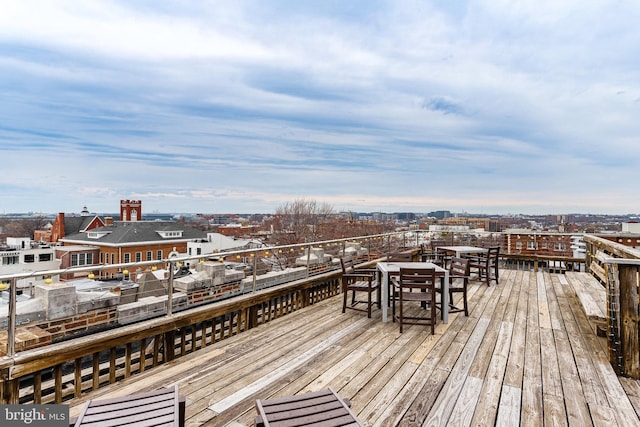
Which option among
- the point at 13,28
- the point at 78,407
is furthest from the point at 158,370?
the point at 13,28

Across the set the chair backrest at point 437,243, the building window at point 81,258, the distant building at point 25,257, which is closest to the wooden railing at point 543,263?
the chair backrest at point 437,243

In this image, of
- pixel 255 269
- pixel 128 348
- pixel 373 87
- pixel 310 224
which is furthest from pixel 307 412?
pixel 310 224

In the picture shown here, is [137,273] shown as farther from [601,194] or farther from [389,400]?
[601,194]

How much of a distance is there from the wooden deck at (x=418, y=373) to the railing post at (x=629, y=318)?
18cm

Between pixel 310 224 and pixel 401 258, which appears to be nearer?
pixel 401 258

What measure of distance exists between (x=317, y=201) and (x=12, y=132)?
26708 mm

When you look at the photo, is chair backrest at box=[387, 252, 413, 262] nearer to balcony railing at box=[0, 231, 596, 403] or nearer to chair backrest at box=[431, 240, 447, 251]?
balcony railing at box=[0, 231, 596, 403]

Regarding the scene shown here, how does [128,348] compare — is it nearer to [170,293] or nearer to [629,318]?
[170,293]

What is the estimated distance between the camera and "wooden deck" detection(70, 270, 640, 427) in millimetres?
2441

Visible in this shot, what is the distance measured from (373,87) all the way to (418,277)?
34.2 feet

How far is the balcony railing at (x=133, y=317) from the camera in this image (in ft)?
8.29

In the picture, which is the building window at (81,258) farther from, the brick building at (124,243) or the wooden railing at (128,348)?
the wooden railing at (128,348)

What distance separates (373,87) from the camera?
12.7 m

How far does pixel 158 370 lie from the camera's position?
317cm
